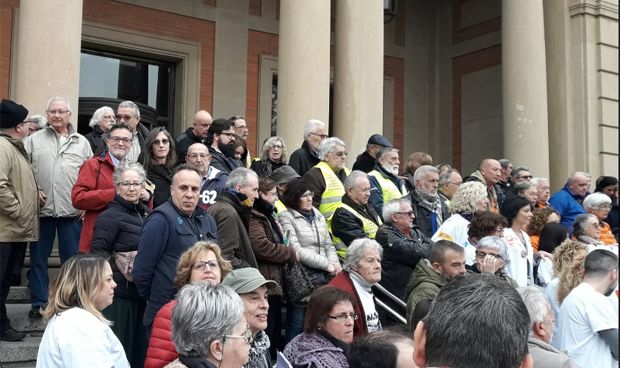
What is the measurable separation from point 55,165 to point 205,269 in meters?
2.75

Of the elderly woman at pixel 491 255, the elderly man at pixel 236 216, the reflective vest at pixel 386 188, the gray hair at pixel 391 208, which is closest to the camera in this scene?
the elderly man at pixel 236 216

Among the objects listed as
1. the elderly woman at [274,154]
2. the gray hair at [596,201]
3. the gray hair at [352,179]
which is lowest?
the gray hair at [596,201]

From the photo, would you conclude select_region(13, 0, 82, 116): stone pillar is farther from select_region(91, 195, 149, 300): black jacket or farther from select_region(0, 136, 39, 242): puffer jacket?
select_region(91, 195, 149, 300): black jacket

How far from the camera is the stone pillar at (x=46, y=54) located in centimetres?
818

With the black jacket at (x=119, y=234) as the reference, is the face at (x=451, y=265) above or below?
below

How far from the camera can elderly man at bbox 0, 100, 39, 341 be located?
5.83m

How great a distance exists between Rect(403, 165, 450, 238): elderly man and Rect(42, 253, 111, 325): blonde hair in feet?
14.4

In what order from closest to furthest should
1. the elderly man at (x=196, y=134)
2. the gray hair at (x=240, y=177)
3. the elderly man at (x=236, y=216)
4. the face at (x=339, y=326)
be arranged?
the face at (x=339, y=326), the elderly man at (x=236, y=216), the gray hair at (x=240, y=177), the elderly man at (x=196, y=134)

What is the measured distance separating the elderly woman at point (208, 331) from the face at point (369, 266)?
8.57 ft

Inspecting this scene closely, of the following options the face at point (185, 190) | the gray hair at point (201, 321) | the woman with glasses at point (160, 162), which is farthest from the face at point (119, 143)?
the gray hair at point (201, 321)

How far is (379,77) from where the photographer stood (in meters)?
11.4

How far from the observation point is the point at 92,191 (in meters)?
5.88

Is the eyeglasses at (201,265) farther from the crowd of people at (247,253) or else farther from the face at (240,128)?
the face at (240,128)

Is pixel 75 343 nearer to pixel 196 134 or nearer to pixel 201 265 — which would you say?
pixel 201 265
